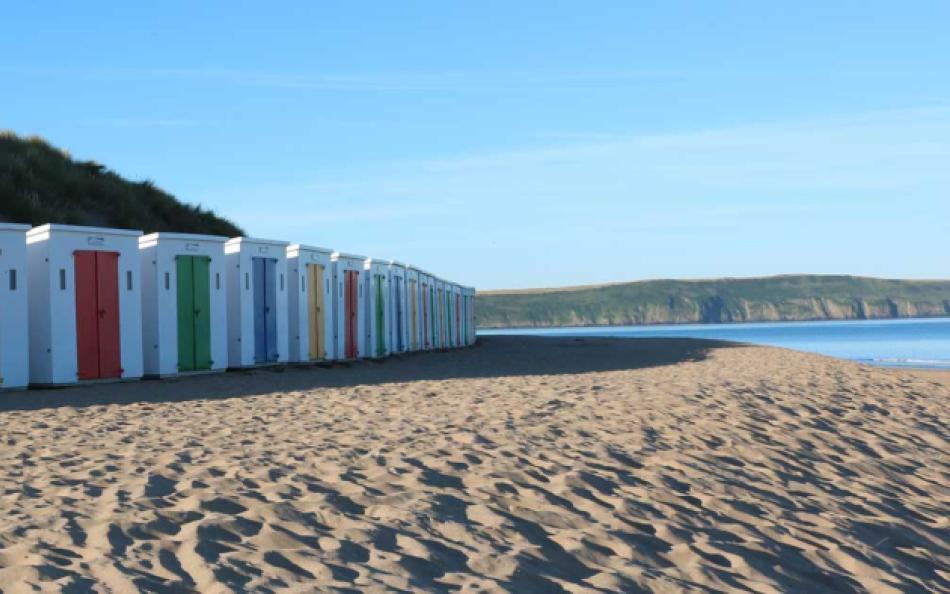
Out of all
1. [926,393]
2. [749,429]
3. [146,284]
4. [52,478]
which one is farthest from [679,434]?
[146,284]

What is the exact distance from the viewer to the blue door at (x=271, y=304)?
723 inches

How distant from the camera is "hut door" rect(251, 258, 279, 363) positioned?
716 inches

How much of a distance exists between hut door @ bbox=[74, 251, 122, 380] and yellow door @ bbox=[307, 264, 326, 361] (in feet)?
15.6

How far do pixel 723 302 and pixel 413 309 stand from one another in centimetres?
15234

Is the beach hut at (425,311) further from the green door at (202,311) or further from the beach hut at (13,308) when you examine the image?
the beach hut at (13,308)

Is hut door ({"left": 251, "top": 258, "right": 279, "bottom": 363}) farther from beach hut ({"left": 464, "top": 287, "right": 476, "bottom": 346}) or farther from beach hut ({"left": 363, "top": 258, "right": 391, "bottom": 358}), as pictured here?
beach hut ({"left": 464, "top": 287, "right": 476, "bottom": 346})

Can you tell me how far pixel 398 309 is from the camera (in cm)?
2467

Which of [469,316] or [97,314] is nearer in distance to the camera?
[97,314]

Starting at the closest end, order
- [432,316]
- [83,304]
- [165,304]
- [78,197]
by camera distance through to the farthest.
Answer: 1. [83,304]
2. [165,304]
3. [432,316]
4. [78,197]

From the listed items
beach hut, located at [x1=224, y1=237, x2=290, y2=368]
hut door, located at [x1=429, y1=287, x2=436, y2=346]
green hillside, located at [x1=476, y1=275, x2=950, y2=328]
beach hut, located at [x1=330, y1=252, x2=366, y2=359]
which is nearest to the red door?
beach hut, located at [x1=330, y1=252, x2=366, y2=359]

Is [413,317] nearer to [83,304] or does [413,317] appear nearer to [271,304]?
[271,304]

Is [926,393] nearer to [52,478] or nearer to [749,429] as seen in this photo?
[749,429]

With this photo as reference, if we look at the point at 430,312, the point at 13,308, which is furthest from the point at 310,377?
the point at 430,312

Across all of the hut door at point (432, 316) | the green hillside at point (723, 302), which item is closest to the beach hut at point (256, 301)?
the hut door at point (432, 316)
